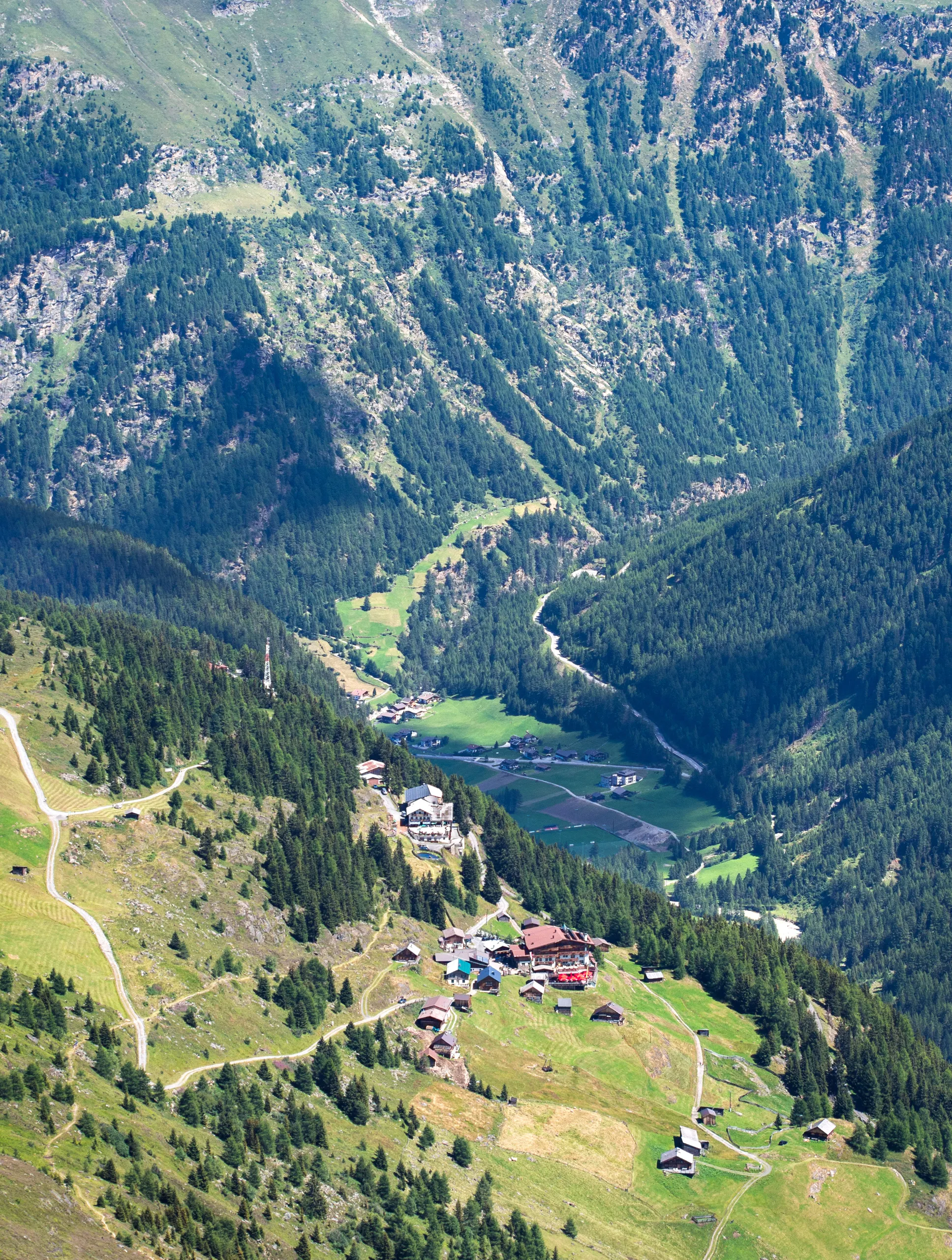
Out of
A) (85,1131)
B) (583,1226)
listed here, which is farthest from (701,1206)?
(85,1131)

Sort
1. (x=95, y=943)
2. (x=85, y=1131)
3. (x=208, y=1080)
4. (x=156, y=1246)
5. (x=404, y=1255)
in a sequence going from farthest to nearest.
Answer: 1. (x=95, y=943)
2. (x=208, y=1080)
3. (x=404, y=1255)
4. (x=85, y=1131)
5. (x=156, y=1246)

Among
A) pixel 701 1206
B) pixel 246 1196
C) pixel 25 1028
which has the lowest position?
pixel 701 1206

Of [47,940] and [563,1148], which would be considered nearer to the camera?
[47,940]

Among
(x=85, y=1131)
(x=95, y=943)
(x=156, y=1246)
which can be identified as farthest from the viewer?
(x=95, y=943)

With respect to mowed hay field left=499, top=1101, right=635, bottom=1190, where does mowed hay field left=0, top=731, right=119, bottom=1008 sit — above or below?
above

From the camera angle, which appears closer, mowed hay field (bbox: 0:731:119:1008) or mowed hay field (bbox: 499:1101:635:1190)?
mowed hay field (bbox: 0:731:119:1008)

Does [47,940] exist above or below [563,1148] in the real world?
above

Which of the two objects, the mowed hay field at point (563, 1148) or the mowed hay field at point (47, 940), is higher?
the mowed hay field at point (47, 940)

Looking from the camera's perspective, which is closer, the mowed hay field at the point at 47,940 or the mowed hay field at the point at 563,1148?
the mowed hay field at the point at 47,940

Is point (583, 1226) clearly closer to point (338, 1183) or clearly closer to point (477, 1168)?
point (477, 1168)

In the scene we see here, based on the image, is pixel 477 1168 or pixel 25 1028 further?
pixel 477 1168

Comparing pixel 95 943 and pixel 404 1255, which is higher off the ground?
pixel 95 943
